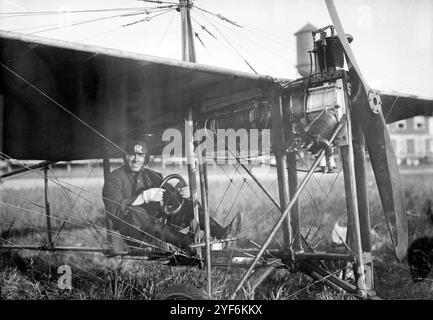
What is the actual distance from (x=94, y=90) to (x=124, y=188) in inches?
69.8

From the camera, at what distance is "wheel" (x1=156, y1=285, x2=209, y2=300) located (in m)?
3.60

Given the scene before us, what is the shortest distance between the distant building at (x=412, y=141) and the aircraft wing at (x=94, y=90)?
36938mm

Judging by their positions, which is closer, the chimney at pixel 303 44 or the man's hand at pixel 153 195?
the man's hand at pixel 153 195

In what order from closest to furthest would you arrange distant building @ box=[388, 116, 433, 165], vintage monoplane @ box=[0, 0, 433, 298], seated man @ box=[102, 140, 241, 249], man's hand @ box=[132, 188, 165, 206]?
1. vintage monoplane @ box=[0, 0, 433, 298]
2. seated man @ box=[102, 140, 241, 249]
3. man's hand @ box=[132, 188, 165, 206]
4. distant building @ box=[388, 116, 433, 165]

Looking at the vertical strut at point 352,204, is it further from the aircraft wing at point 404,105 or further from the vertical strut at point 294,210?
the aircraft wing at point 404,105

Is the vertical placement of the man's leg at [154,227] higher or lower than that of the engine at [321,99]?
lower

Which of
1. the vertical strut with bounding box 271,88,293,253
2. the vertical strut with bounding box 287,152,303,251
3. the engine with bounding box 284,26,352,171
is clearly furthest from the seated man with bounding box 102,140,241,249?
the engine with bounding box 284,26,352,171

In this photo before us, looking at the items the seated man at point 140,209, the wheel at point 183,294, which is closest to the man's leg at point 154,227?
the seated man at point 140,209

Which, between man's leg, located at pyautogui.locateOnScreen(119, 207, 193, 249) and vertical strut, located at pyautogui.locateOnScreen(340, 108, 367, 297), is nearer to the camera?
vertical strut, located at pyautogui.locateOnScreen(340, 108, 367, 297)

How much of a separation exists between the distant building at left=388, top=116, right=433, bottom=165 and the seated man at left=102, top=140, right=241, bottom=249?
120 ft

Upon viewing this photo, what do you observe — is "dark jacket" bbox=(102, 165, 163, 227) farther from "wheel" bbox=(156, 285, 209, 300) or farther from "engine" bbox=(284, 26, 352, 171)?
"engine" bbox=(284, 26, 352, 171)

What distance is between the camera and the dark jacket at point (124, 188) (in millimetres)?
4988

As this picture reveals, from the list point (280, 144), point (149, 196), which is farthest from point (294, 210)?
point (149, 196)

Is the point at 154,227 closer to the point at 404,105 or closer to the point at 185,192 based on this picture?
the point at 185,192
